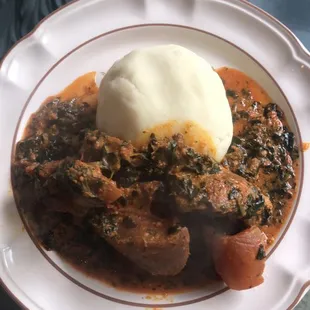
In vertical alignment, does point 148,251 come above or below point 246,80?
below

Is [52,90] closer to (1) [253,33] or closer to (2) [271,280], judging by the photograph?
(1) [253,33]

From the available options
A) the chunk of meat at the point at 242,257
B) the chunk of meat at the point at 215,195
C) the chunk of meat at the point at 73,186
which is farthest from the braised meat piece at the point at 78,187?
the chunk of meat at the point at 242,257

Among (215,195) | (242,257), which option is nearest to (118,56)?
(215,195)

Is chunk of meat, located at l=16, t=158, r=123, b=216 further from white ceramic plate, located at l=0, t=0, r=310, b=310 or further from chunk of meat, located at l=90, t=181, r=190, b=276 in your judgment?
white ceramic plate, located at l=0, t=0, r=310, b=310

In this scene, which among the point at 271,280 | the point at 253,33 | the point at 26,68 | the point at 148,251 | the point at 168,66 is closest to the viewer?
the point at 148,251

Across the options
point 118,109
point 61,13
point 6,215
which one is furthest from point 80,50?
point 6,215

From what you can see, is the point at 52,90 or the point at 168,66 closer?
the point at 168,66

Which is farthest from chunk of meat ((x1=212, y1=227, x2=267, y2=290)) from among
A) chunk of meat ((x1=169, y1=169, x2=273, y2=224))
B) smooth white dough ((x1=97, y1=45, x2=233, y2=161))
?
smooth white dough ((x1=97, y1=45, x2=233, y2=161))

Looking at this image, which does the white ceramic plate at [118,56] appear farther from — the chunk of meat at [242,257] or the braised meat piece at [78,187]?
the braised meat piece at [78,187]
